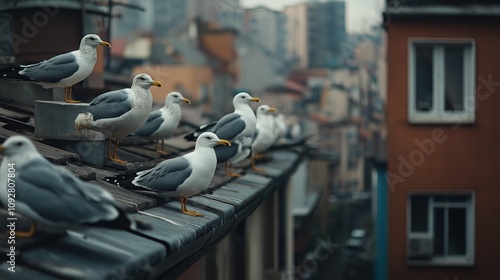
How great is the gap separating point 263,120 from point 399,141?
5943mm

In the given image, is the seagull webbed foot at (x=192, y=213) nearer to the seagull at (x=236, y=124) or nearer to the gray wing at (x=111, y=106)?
the gray wing at (x=111, y=106)

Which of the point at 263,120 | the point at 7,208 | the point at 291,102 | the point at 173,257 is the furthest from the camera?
the point at 291,102

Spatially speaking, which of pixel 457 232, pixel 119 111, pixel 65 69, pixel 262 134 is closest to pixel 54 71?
pixel 65 69

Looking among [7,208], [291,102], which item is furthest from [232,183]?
[291,102]

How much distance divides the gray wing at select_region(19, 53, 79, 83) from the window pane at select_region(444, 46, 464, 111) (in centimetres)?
1127

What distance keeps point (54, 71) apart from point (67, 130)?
0.52m

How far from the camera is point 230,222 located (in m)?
7.68

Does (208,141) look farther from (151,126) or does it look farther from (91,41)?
(151,126)

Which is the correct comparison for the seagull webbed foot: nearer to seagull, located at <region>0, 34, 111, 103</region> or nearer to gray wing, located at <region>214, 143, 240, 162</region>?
seagull, located at <region>0, 34, 111, 103</region>

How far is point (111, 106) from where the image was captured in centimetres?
752

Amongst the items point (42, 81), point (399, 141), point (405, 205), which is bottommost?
point (405, 205)

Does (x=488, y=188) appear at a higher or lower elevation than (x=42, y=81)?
lower

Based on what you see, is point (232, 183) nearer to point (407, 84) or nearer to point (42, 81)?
point (42, 81)

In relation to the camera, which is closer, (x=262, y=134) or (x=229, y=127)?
(x=229, y=127)
